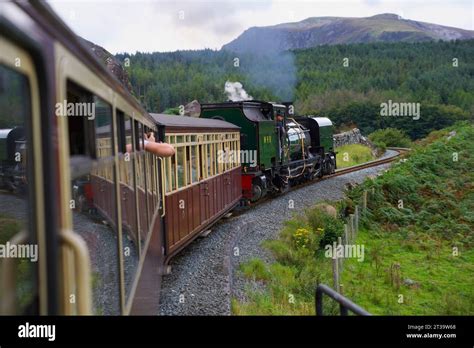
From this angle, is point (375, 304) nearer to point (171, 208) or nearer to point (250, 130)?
point (171, 208)

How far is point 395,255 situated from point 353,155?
1699 cm

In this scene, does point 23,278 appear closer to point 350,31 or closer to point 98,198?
point 98,198

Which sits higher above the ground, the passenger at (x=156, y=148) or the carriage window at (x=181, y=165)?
the passenger at (x=156, y=148)

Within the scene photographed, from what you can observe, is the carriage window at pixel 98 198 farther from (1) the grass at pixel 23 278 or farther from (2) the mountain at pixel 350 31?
(2) the mountain at pixel 350 31

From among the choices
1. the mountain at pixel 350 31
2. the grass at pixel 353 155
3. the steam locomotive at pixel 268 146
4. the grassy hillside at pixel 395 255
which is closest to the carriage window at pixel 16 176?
the grassy hillside at pixel 395 255

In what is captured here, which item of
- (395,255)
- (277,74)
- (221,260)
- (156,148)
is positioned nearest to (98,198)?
(156,148)

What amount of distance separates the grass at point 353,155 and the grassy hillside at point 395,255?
8.77 metres

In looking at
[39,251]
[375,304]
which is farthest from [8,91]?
[375,304]

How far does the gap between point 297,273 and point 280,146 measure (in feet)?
20.8

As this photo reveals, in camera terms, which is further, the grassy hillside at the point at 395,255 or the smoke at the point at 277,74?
the smoke at the point at 277,74

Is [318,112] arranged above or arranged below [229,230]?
above

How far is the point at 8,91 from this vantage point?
1.14m

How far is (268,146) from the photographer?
1307cm

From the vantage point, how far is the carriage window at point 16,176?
1161 millimetres
